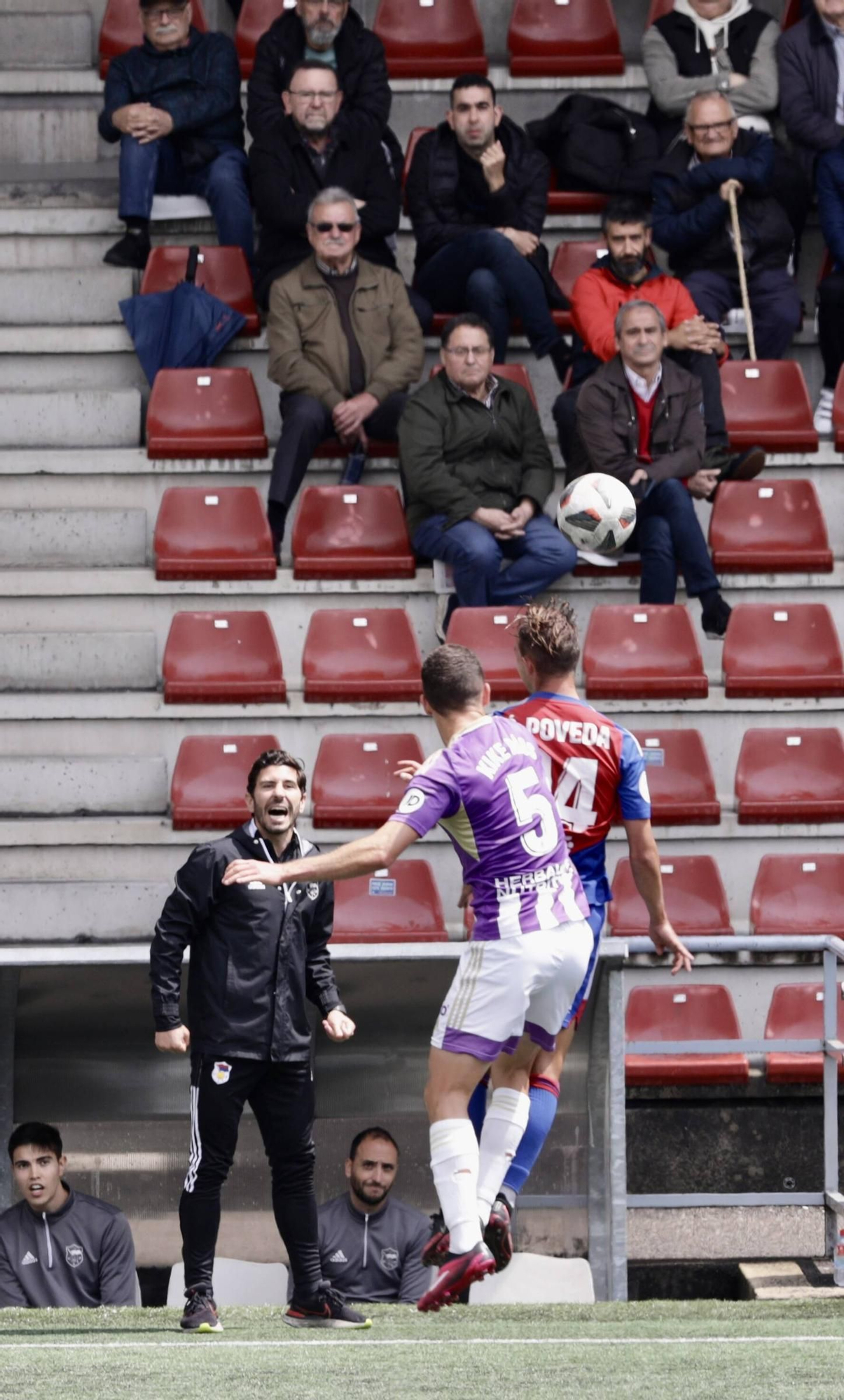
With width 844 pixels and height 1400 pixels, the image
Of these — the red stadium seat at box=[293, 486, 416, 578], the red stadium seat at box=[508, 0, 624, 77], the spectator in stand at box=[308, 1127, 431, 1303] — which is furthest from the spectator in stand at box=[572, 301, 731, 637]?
the spectator in stand at box=[308, 1127, 431, 1303]

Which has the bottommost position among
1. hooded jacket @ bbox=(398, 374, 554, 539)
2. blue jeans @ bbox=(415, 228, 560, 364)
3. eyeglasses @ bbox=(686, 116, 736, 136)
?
hooded jacket @ bbox=(398, 374, 554, 539)

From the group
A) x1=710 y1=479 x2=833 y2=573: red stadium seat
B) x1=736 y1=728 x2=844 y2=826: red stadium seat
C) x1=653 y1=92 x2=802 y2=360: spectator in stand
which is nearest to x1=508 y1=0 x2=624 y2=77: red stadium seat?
x1=653 y1=92 x2=802 y2=360: spectator in stand

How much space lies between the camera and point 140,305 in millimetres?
10648

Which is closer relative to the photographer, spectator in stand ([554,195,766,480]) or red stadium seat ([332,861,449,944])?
red stadium seat ([332,861,449,944])

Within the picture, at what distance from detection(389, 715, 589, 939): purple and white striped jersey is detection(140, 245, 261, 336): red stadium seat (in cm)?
595

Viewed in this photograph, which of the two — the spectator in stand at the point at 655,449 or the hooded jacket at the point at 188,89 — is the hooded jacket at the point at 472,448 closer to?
the spectator in stand at the point at 655,449

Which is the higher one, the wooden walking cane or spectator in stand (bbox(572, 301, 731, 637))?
the wooden walking cane

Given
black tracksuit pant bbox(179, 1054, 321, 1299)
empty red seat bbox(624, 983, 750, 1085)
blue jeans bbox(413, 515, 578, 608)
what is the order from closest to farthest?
black tracksuit pant bbox(179, 1054, 321, 1299)
empty red seat bbox(624, 983, 750, 1085)
blue jeans bbox(413, 515, 578, 608)

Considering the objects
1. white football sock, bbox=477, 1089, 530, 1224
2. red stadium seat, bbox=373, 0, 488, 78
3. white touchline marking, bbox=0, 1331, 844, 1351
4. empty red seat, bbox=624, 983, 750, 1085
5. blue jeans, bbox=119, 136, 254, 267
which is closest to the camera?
white touchline marking, bbox=0, 1331, 844, 1351

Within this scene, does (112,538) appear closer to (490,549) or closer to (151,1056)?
(490,549)

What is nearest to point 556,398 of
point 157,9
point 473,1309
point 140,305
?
point 140,305

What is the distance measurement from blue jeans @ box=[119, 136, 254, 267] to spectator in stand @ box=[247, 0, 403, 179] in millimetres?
304

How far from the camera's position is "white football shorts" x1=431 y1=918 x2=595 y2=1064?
17.5 feet

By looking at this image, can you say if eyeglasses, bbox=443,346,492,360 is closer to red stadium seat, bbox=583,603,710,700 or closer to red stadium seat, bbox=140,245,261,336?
red stadium seat, bbox=583,603,710,700
